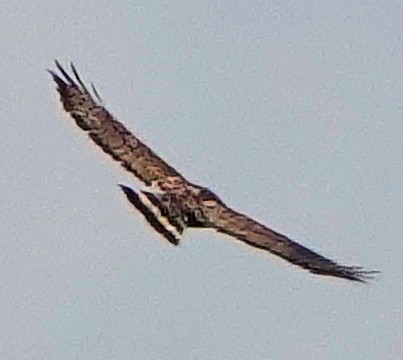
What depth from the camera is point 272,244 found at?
18297 mm

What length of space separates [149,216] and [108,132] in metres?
1.37

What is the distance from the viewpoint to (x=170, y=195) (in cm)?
1816

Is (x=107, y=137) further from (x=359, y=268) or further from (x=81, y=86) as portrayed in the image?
(x=359, y=268)

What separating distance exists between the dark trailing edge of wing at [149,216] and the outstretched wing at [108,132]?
0.92 m

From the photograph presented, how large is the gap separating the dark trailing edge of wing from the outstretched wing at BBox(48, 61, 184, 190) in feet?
3.02

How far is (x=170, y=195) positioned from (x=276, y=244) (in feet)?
4.46

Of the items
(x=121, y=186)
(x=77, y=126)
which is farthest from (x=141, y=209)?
(x=77, y=126)

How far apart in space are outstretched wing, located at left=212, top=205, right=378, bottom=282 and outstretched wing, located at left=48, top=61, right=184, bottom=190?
0.74 metres

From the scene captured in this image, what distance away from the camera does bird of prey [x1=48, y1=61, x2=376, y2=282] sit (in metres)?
17.8

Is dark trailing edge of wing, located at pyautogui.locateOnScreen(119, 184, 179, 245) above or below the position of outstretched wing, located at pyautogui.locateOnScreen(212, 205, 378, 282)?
below

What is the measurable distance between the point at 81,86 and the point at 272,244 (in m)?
2.88

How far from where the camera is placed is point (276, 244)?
18.3m

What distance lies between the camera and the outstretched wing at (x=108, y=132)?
59.8 ft

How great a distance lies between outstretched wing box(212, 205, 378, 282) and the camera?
699 inches
